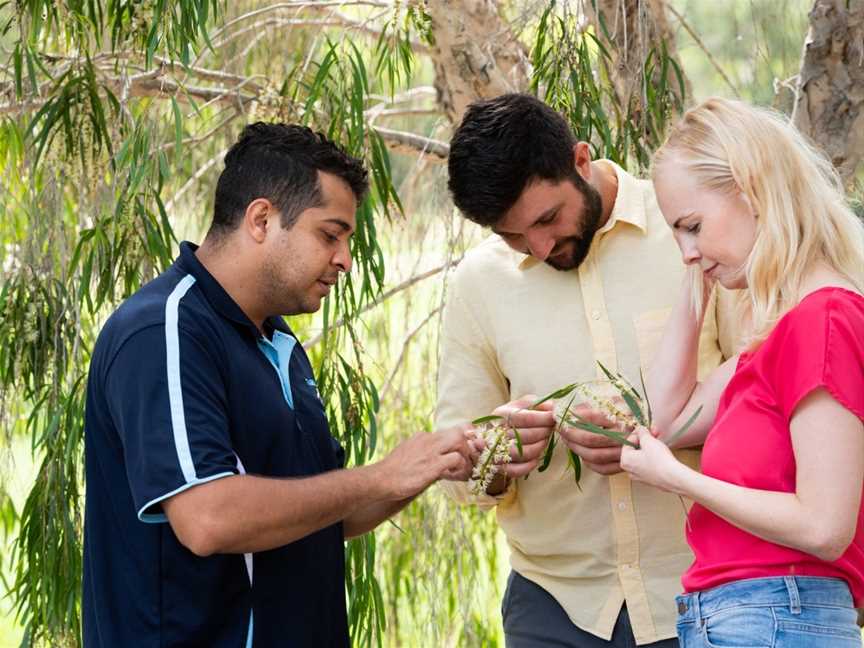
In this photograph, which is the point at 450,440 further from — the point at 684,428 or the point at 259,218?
the point at 259,218

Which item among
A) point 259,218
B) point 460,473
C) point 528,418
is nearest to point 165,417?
point 259,218

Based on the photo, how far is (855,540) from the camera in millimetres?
2043

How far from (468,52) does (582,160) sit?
5.74 feet

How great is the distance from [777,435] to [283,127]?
1.08 m

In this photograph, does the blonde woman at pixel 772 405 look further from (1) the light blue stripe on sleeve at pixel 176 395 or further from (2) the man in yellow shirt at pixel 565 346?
(1) the light blue stripe on sleeve at pixel 176 395

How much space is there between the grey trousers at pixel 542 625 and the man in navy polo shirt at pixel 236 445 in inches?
14.0

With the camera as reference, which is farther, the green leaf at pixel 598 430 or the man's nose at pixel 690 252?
the green leaf at pixel 598 430

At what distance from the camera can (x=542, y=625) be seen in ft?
8.64

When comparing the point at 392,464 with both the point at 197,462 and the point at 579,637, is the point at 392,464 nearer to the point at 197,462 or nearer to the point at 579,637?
the point at 197,462

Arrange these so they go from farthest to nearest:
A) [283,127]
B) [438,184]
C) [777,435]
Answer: [438,184] < [283,127] < [777,435]

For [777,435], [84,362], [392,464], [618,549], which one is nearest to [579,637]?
[618,549]

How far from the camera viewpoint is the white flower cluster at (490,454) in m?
2.44

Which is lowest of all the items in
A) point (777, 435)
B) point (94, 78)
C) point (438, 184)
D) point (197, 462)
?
point (777, 435)

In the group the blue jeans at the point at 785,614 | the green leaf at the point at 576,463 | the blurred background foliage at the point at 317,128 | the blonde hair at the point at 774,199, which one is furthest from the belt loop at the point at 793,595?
the blurred background foliage at the point at 317,128
